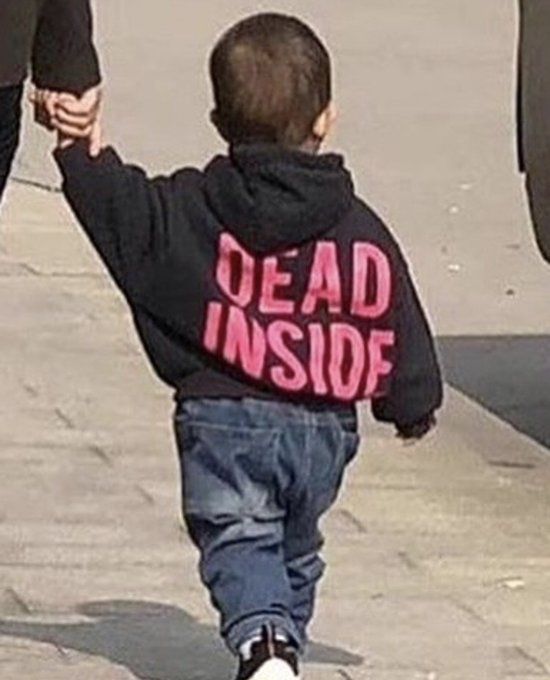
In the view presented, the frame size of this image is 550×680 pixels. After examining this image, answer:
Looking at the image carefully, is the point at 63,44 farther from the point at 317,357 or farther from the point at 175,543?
the point at 175,543

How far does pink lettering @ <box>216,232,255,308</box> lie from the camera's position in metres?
5.29

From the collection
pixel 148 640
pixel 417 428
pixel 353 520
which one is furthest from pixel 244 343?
pixel 353 520

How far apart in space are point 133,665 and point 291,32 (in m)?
1.43

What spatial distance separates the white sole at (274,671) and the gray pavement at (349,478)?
575 millimetres

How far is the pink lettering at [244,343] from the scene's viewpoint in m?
5.29

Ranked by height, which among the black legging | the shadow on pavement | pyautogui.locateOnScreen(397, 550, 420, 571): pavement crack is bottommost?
the shadow on pavement

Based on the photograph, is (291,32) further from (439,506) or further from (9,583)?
(439,506)

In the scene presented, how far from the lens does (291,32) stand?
17.2ft

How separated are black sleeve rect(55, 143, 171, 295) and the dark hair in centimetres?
19

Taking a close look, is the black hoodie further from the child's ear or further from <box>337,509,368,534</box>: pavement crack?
<box>337,509,368,534</box>: pavement crack

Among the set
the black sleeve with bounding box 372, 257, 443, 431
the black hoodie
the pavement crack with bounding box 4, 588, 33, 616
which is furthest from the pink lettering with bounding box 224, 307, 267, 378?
the pavement crack with bounding box 4, 588, 33, 616

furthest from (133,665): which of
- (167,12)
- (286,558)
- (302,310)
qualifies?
(167,12)

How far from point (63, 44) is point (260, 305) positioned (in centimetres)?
80

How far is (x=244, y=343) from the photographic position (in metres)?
5.30
